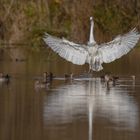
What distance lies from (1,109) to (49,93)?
12.1 feet

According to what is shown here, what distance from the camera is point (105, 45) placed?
86.9 feet

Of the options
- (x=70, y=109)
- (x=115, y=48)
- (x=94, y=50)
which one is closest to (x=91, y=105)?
(x=70, y=109)

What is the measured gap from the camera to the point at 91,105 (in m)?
18.6

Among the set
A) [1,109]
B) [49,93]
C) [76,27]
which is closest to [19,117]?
[1,109]

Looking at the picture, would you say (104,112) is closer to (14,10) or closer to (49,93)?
(49,93)

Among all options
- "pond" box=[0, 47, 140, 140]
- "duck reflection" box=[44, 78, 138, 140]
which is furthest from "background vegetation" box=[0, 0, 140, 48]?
"duck reflection" box=[44, 78, 138, 140]

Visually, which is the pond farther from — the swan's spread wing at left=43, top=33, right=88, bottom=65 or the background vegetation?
the background vegetation

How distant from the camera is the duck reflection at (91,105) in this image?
1631 cm

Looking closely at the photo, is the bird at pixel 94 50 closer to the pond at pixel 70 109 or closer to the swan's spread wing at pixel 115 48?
the swan's spread wing at pixel 115 48

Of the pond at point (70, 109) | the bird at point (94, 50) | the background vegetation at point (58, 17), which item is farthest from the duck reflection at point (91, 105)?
the background vegetation at point (58, 17)

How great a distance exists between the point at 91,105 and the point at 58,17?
38.6 m

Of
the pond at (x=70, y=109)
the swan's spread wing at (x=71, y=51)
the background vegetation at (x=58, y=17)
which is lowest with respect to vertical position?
the pond at (x=70, y=109)

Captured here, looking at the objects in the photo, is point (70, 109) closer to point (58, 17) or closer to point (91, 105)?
point (91, 105)

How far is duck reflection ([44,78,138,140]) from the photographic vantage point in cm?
1631
